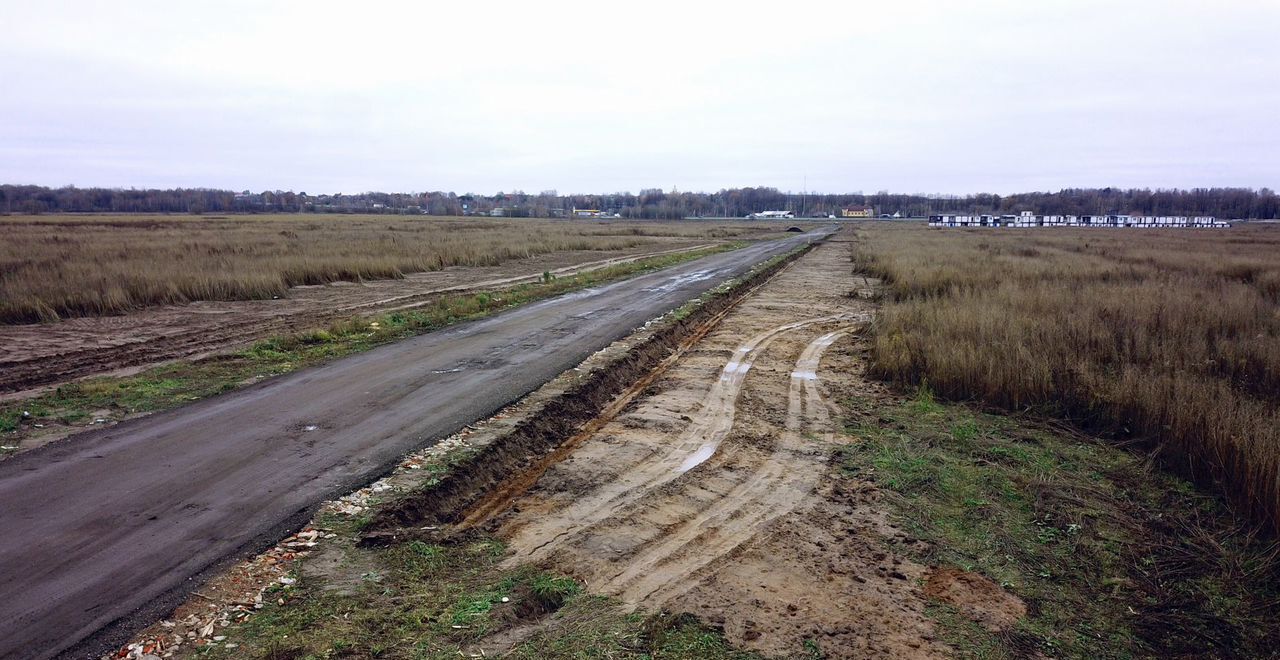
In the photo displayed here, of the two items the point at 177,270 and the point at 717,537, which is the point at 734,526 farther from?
the point at 177,270

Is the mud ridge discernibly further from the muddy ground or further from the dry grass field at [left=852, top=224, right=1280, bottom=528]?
the dry grass field at [left=852, top=224, right=1280, bottom=528]

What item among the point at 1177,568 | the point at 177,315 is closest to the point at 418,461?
the point at 1177,568

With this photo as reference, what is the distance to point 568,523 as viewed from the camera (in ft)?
17.6

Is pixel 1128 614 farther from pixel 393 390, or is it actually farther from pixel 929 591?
pixel 393 390

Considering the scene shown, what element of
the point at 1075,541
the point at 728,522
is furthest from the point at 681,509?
the point at 1075,541

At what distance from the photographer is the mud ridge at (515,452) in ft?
17.6

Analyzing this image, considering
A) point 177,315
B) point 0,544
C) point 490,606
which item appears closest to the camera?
point 490,606

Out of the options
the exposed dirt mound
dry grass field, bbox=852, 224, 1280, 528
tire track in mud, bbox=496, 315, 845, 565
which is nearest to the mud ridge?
tire track in mud, bbox=496, 315, 845, 565

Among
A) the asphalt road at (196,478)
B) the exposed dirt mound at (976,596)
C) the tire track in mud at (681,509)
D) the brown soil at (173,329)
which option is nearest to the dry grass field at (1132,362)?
the exposed dirt mound at (976,596)

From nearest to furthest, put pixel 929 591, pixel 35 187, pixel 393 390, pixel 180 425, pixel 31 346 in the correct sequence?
pixel 929 591
pixel 180 425
pixel 393 390
pixel 31 346
pixel 35 187

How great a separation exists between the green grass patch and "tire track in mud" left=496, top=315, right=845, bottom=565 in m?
1.49

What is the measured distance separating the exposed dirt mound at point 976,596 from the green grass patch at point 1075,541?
0.29ft

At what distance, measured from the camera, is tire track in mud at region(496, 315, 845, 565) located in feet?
16.7

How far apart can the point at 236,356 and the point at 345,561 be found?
8.37 metres
